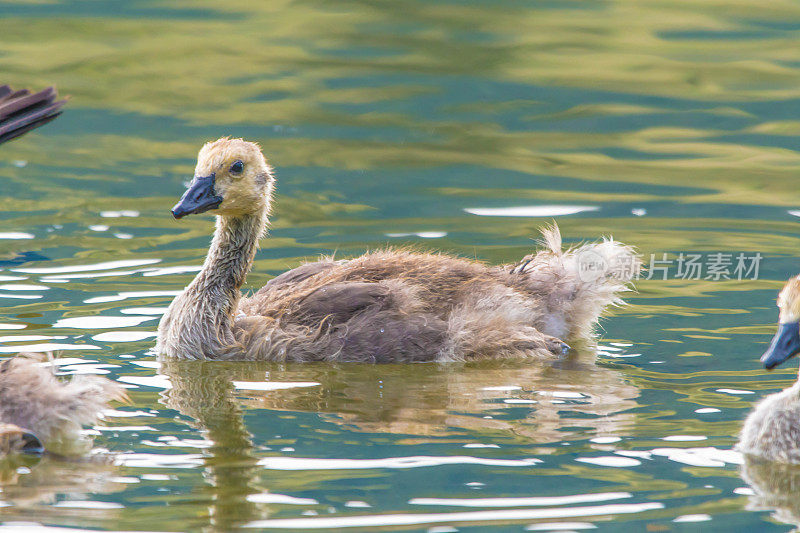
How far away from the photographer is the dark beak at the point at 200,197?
939cm

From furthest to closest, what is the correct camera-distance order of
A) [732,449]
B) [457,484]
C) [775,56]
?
[775,56] < [732,449] < [457,484]

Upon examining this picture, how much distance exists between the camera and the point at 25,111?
9180 mm

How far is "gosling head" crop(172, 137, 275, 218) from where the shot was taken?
374 inches

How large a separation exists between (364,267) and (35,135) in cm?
763

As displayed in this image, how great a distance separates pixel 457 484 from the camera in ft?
23.2

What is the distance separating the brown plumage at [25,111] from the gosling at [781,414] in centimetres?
487

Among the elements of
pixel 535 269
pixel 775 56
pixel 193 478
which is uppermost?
pixel 775 56

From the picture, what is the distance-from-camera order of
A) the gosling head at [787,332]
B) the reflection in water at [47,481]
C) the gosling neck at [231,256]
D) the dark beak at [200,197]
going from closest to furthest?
the reflection in water at [47,481], the gosling head at [787,332], the dark beak at [200,197], the gosling neck at [231,256]

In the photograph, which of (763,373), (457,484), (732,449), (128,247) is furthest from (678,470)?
(128,247)

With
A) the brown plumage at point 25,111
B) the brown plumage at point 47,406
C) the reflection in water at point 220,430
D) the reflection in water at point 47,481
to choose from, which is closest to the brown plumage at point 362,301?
the reflection in water at point 220,430

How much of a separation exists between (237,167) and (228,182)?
0.15m

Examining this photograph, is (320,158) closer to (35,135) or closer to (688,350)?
(35,135)

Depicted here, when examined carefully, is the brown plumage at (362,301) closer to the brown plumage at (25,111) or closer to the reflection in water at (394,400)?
the reflection in water at (394,400)

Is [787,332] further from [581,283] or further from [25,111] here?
[25,111]
